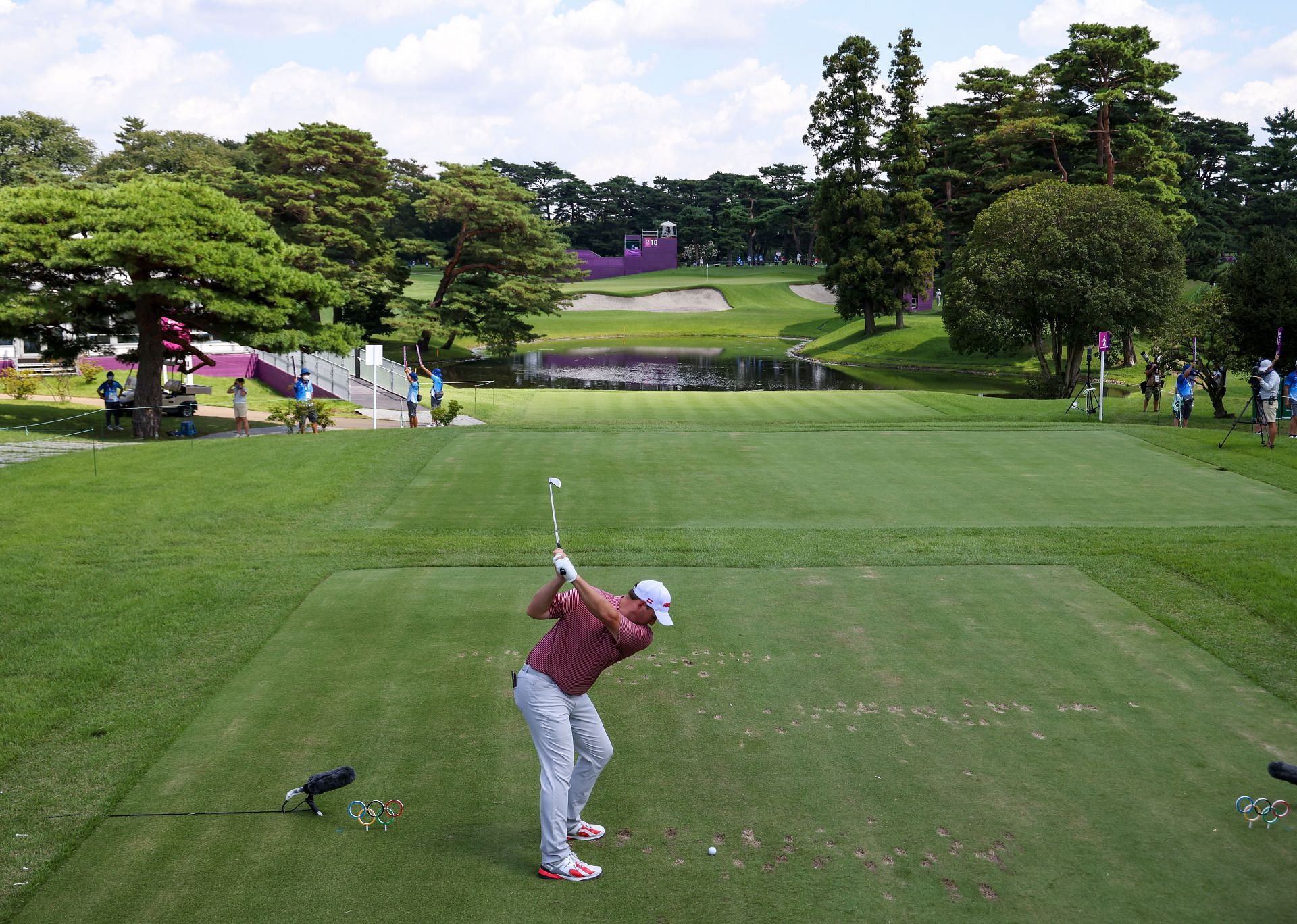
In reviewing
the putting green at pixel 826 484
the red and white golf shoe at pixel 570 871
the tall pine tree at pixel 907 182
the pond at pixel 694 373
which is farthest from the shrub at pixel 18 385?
the tall pine tree at pixel 907 182

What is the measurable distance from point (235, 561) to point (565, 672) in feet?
29.3

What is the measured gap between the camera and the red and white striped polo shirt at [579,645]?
20.4 feet

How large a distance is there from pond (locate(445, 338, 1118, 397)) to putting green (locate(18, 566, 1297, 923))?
3874 cm

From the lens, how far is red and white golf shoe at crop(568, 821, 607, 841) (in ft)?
21.5

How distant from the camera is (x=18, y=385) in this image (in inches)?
1292

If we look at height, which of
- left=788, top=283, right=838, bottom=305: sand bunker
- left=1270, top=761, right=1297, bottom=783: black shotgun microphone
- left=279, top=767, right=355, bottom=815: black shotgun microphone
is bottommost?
left=279, top=767, right=355, bottom=815: black shotgun microphone

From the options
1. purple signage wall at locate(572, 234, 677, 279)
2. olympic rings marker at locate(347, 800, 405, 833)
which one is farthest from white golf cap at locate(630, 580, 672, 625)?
purple signage wall at locate(572, 234, 677, 279)

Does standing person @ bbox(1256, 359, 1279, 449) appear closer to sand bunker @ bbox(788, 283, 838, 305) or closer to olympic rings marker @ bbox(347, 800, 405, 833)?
olympic rings marker @ bbox(347, 800, 405, 833)

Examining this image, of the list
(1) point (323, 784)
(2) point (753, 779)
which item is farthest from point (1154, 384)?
(1) point (323, 784)

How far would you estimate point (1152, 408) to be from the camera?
32219mm

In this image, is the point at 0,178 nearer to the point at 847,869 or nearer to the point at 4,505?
the point at 4,505

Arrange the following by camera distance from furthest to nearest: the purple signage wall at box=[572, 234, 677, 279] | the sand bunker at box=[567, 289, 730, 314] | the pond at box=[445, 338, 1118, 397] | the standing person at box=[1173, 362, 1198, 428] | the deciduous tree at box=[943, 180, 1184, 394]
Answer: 1. the purple signage wall at box=[572, 234, 677, 279]
2. the sand bunker at box=[567, 289, 730, 314]
3. the pond at box=[445, 338, 1118, 397]
4. the deciduous tree at box=[943, 180, 1184, 394]
5. the standing person at box=[1173, 362, 1198, 428]

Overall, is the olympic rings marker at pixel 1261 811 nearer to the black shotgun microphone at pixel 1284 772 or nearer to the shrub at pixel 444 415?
the black shotgun microphone at pixel 1284 772

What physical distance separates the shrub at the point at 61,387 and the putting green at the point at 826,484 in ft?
63.7
